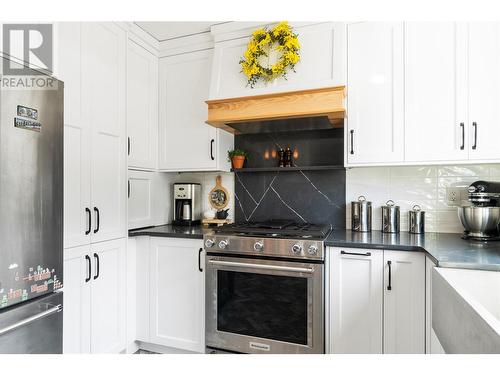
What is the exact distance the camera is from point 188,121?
2.71 meters

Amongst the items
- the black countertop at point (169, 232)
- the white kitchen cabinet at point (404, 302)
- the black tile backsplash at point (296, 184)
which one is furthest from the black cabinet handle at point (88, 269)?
the white kitchen cabinet at point (404, 302)

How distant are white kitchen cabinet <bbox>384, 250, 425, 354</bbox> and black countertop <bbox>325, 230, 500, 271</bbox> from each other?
0.26 ft

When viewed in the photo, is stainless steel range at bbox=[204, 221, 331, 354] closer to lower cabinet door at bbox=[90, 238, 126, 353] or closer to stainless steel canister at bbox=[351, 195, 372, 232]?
stainless steel canister at bbox=[351, 195, 372, 232]

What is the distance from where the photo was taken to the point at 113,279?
7.50 ft

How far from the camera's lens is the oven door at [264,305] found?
1.99 metres

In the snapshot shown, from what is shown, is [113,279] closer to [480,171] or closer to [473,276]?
[473,276]

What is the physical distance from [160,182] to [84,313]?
48.7 inches

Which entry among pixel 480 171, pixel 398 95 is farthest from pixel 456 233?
pixel 398 95

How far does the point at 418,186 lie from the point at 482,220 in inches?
20.4

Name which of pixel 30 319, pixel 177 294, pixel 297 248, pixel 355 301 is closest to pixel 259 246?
pixel 297 248

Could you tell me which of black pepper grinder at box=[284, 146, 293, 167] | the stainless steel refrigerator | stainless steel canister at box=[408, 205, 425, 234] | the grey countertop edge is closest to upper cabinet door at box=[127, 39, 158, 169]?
the stainless steel refrigerator

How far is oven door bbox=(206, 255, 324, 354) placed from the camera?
6.54ft

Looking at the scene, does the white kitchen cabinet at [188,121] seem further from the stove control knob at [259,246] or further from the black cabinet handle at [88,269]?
the black cabinet handle at [88,269]

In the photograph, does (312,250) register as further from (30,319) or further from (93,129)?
(93,129)
